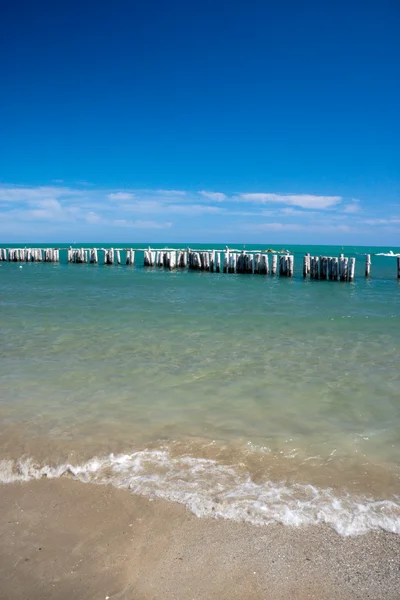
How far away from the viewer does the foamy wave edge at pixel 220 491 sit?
322cm

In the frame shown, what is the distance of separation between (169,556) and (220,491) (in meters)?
0.88

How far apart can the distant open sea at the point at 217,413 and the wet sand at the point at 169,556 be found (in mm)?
210

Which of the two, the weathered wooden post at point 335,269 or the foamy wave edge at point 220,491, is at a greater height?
the weathered wooden post at point 335,269

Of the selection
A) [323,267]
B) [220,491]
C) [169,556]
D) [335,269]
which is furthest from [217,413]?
[323,267]

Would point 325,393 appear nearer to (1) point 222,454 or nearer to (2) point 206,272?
(1) point 222,454

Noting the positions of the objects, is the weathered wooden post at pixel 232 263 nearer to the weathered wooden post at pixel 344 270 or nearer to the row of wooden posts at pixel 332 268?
the row of wooden posts at pixel 332 268

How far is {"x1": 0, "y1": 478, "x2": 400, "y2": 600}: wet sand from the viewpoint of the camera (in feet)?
8.27

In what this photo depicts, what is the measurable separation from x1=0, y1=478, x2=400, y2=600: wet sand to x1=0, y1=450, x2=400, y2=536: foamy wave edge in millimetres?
116

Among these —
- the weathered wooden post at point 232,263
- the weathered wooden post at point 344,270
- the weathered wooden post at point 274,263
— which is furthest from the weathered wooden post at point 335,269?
the weathered wooden post at point 232,263

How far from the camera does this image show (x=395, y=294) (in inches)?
790

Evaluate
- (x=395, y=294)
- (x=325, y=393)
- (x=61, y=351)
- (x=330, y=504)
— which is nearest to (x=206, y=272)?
(x=395, y=294)

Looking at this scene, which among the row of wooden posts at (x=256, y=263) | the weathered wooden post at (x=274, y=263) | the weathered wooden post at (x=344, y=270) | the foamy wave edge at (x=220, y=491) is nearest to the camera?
the foamy wave edge at (x=220, y=491)

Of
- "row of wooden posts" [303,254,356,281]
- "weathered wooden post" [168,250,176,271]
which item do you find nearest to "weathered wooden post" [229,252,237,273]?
"weathered wooden post" [168,250,176,271]

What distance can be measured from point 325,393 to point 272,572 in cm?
379
